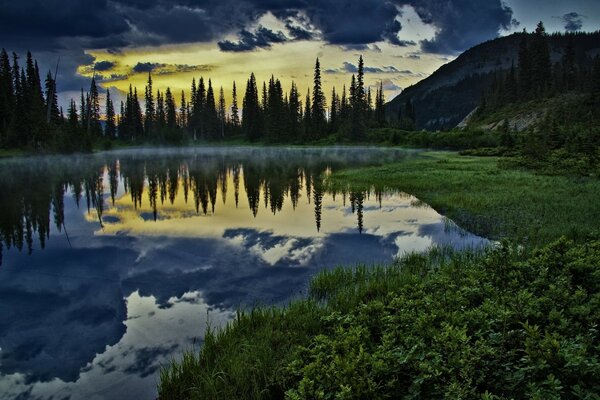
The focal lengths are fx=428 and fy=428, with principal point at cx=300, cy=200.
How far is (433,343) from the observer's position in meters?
6.45

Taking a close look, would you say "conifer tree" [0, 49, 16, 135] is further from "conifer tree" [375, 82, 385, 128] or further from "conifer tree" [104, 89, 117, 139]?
"conifer tree" [375, 82, 385, 128]

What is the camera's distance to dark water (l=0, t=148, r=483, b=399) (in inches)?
345

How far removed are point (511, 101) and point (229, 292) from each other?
14086 centimetres

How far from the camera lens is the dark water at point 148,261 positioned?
877cm

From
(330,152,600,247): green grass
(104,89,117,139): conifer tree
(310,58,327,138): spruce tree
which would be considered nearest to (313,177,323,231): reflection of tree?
(330,152,600,247): green grass

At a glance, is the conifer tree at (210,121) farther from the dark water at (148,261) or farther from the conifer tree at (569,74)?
the dark water at (148,261)

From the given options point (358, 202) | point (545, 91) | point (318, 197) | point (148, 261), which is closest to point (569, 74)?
point (545, 91)

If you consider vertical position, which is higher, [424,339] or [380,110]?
[380,110]

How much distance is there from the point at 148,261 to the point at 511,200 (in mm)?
17869

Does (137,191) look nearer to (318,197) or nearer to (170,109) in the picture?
(318,197)

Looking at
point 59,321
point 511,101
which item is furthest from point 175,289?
point 511,101

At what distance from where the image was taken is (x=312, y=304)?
9922mm

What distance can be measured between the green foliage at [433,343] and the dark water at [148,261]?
5.07 feet

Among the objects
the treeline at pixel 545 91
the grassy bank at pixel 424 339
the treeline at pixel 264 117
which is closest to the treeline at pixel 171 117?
the treeline at pixel 264 117
